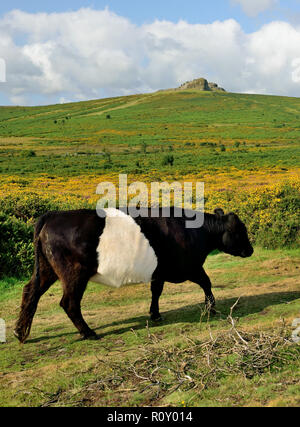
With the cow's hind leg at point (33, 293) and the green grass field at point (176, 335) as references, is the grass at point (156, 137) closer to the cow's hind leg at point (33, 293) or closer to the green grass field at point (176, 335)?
the green grass field at point (176, 335)

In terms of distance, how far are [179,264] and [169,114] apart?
142 metres

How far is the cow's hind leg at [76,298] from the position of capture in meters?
6.19

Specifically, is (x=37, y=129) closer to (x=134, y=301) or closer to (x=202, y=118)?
(x=202, y=118)

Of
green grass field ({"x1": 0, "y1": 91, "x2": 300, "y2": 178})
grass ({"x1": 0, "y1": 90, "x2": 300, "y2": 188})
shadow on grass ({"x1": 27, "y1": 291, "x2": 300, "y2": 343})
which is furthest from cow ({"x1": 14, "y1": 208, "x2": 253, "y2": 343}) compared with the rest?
green grass field ({"x1": 0, "y1": 91, "x2": 300, "y2": 178})

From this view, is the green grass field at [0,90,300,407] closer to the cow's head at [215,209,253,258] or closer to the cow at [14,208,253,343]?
the cow at [14,208,253,343]

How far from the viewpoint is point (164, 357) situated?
5.14m

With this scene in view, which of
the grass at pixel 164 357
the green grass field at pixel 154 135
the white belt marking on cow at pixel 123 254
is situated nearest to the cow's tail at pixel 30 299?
the grass at pixel 164 357

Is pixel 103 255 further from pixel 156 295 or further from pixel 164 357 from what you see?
pixel 164 357

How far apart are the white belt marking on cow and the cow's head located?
1.85m

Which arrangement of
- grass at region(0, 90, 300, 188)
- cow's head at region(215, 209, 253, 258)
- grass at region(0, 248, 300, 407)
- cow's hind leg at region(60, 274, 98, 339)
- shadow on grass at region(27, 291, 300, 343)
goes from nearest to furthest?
grass at region(0, 248, 300, 407) → cow's hind leg at region(60, 274, 98, 339) → shadow on grass at region(27, 291, 300, 343) → cow's head at region(215, 209, 253, 258) → grass at region(0, 90, 300, 188)

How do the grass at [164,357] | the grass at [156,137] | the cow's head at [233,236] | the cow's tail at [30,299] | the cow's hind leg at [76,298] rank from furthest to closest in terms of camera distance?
the grass at [156,137] → the cow's head at [233,236] → the cow's tail at [30,299] → the cow's hind leg at [76,298] → the grass at [164,357]

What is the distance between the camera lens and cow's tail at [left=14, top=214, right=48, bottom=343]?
6.41 m

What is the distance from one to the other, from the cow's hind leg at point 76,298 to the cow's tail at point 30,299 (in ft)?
1.87

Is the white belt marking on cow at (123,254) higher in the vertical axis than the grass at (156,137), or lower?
lower
